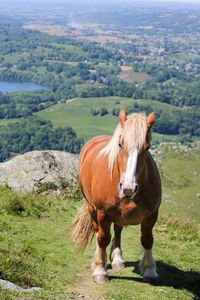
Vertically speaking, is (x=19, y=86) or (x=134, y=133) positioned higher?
(x=134, y=133)

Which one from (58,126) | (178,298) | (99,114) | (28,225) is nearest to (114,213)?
(178,298)

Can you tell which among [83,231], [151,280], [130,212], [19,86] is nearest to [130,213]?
[130,212]

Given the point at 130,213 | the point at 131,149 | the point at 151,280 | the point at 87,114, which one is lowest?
the point at 87,114

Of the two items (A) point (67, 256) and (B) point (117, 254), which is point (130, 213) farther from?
(A) point (67, 256)

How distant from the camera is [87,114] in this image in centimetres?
12775

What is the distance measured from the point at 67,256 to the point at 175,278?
2.11 m

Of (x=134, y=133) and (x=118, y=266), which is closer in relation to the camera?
(x=134, y=133)

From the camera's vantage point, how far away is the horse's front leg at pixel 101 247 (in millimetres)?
5383

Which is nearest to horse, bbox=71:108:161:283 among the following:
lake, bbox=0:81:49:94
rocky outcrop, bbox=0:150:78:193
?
rocky outcrop, bbox=0:150:78:193

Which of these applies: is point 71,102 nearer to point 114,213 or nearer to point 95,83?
point 95,83

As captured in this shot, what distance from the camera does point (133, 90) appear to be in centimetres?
14862

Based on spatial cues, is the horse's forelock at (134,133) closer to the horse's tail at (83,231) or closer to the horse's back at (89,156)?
the horse's back at (89,156)

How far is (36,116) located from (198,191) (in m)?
103

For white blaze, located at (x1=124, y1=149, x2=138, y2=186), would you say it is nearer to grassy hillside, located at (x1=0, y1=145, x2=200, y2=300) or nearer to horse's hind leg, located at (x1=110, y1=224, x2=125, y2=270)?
grassy hillside, located at (x1=0, y1=145, x2=200, y2=300)
